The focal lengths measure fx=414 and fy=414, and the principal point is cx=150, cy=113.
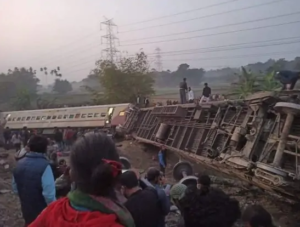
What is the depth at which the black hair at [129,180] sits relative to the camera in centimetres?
325

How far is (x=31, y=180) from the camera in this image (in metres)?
Answer: 3.97

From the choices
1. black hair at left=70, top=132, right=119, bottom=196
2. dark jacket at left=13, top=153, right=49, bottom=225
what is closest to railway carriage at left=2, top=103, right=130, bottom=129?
dark jacket at left=13, top=153, right=49, bottom=225

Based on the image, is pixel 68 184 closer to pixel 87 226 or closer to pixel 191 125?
pixel 87 226

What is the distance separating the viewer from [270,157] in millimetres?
8375

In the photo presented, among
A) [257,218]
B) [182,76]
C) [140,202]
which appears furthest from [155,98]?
[182,76]

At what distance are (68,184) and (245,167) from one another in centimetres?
382

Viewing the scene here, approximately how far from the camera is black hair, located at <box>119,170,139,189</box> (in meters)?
3.25

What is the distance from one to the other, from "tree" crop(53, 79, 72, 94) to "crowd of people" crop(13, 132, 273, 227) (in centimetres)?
8451

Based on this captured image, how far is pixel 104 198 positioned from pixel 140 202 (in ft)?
3.86

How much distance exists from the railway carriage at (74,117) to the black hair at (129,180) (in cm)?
1746

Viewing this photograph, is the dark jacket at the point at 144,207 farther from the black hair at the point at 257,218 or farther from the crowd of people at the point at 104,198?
the black hair at the point at 257,218

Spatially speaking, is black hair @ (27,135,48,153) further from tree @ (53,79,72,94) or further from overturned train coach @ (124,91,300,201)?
tree @ (53,79,72,94)

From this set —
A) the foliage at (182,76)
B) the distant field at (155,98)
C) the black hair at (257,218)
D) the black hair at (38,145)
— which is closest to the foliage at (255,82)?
the distant field at (155,98)

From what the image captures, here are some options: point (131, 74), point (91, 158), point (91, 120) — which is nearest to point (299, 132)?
point (91, 158)
